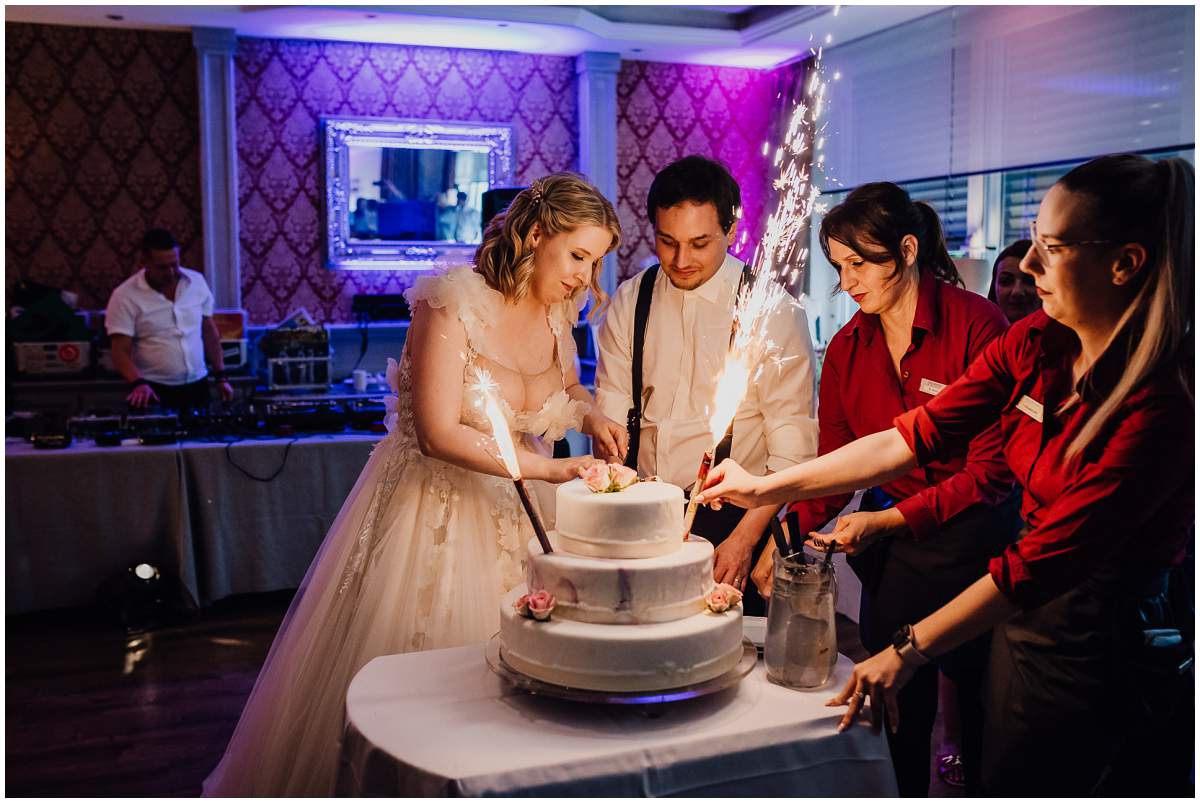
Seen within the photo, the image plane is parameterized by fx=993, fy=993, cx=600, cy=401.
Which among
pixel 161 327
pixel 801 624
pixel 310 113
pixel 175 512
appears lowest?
pixel 175 512

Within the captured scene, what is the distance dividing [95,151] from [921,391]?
254 inches

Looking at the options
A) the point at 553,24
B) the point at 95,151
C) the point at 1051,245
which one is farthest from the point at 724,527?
the point at 95,151

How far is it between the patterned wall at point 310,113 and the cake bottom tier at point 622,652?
19.9 ft

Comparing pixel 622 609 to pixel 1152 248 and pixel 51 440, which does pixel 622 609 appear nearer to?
pixel 1152 248

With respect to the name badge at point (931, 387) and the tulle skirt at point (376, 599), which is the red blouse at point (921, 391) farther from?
the tulle skirt at point (376, 599)

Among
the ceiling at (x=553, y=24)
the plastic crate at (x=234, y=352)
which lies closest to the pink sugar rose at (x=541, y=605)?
the plastic crate at (x=234, y=352)

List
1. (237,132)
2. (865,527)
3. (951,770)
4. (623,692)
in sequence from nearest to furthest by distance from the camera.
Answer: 1. (623,692)
2. (865,527)
3. (951,770)
4. (237,132)

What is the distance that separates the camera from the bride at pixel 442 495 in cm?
225

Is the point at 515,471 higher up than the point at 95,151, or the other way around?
the point at 95,151

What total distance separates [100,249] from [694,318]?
5.72 metres

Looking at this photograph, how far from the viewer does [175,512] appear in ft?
15.0

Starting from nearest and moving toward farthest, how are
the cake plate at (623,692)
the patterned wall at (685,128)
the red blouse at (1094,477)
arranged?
the red blouse at (1094,477) < the cake plate at (623,692) < the patterned wall at (685,128)

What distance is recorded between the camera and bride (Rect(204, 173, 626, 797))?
2.25 m

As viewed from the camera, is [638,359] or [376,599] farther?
[638,359]
